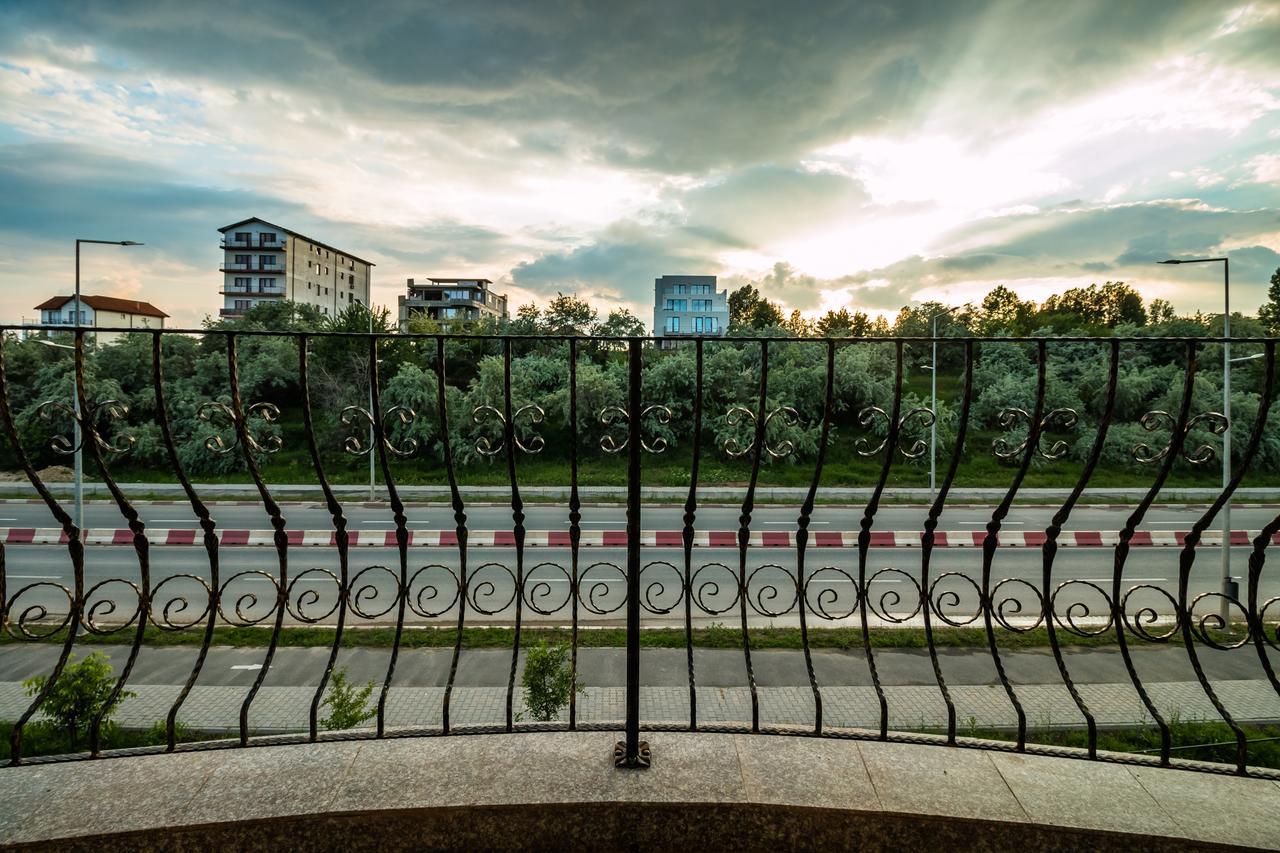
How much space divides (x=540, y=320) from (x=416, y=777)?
30.1 meters

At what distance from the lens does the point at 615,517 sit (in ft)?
51.6

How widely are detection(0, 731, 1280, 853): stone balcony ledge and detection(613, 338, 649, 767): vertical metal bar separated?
0.06 metres

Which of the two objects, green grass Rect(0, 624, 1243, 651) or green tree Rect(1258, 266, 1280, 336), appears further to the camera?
green tree Rect(1258, 266, 1280, 336)

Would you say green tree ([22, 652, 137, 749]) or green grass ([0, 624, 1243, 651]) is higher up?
green tree ([22, 652, 137, 749])

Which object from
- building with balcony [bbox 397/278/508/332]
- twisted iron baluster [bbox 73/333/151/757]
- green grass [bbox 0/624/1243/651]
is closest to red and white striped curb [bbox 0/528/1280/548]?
green grass [bbox 0/624/1243/651]

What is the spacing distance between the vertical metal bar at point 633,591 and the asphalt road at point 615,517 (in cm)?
1181

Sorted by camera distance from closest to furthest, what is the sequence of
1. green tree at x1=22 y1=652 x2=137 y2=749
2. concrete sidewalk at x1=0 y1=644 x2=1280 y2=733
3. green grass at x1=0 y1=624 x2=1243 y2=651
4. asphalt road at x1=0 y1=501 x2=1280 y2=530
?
green tree at x1=22 y1=652 x2=137 y2=749 → concrete sidewalk at x1=0 y1=644 x2=1280 y2=733 → green grass at x1=0 y1=624 x2=1243 y2=651 → asphalt road at x1=0 y1=501 x2=1280 y2=530

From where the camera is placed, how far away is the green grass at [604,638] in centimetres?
834

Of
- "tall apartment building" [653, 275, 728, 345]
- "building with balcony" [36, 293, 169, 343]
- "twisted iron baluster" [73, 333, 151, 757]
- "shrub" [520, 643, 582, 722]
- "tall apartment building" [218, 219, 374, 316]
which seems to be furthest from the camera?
"tall apartment building" [653, 275, 728, 345]

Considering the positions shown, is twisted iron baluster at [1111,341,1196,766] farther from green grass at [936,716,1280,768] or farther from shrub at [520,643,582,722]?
shrub at [520,643,582,722]

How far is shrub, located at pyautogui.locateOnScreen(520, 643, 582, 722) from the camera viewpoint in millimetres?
5180

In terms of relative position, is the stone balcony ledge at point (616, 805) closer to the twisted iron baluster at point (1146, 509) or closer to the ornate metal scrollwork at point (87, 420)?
the twisted iron baluster at point (1146, 509)

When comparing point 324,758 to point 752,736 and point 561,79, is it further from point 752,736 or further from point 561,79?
point 561,79

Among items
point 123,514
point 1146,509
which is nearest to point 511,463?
point 123,514
